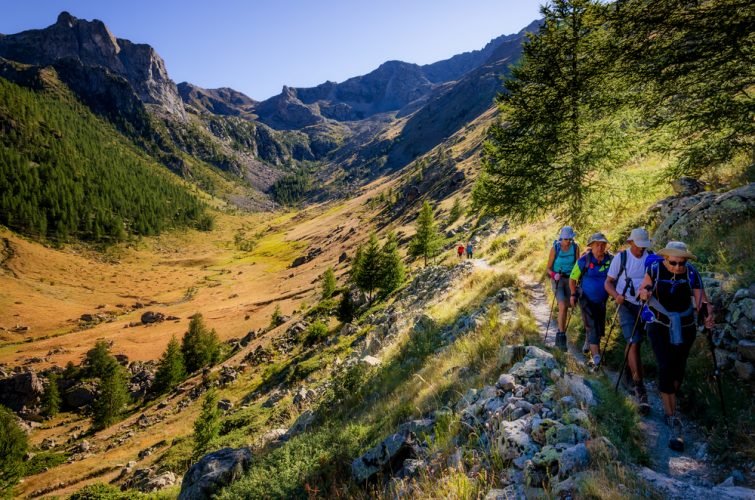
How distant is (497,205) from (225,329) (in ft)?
179

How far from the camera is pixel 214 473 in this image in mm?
8500

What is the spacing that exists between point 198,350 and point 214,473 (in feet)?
145

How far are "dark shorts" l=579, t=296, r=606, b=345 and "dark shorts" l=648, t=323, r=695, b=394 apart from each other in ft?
5.63

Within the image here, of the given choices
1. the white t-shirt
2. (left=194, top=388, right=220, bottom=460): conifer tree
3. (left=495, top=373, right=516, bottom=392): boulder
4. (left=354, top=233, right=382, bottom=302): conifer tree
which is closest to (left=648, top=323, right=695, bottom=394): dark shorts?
the white t-shirt

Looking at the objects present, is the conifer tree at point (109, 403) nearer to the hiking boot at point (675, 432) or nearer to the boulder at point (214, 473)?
the boulder at point (214, 473)

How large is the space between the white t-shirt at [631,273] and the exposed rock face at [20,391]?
184 feet

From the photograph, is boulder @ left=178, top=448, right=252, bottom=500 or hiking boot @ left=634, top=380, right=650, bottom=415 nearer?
hiking boot @ left=634, top=380, right=650, bottom=415

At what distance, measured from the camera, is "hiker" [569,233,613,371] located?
7.42 m

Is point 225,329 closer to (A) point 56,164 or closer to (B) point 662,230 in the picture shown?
(B) point 662,230

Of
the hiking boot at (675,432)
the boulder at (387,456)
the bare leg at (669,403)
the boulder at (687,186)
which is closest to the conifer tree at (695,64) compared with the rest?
the boulder at (687,186)

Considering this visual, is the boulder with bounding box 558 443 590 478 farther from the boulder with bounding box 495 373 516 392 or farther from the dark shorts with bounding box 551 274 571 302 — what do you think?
the dark shorts with bounding box 551 274 571 302

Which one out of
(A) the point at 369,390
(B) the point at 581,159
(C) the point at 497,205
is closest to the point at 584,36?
(B) the point at 581,159

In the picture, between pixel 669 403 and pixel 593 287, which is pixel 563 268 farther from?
pixel 669 403

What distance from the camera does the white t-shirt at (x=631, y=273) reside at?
6.52 m
